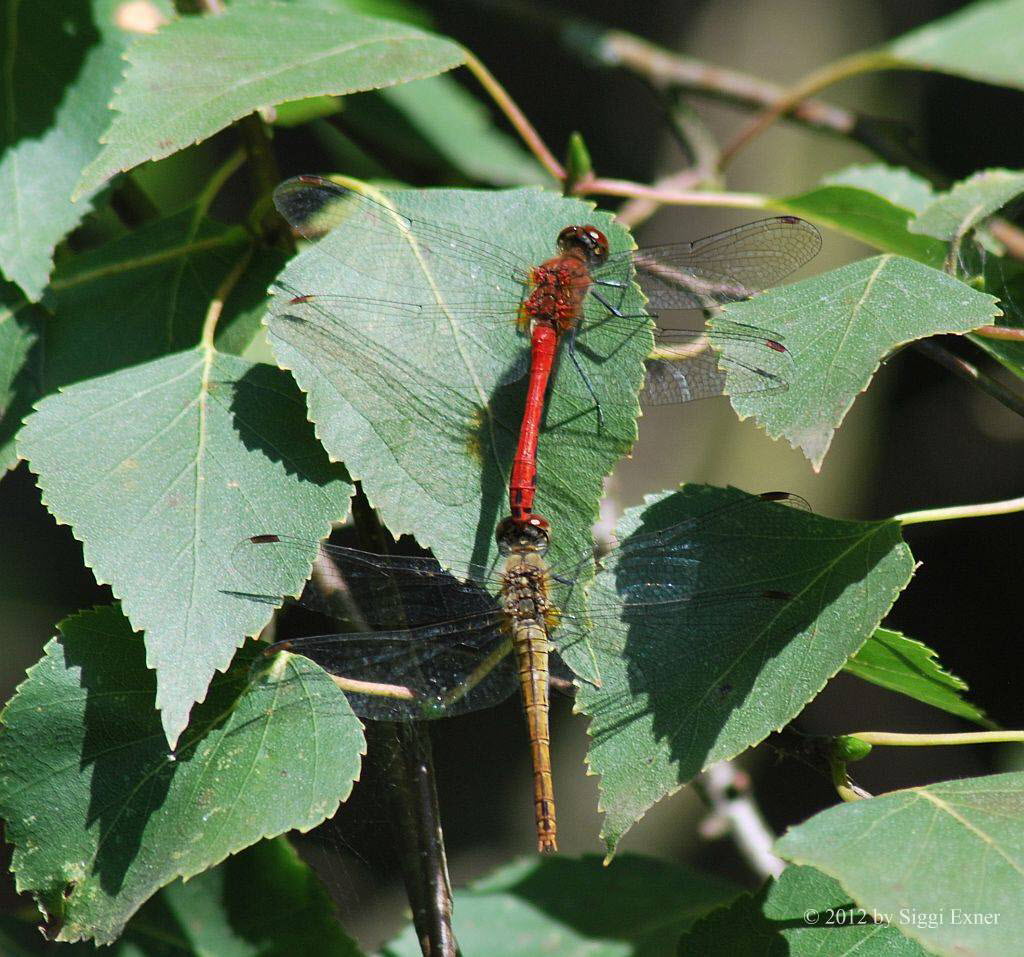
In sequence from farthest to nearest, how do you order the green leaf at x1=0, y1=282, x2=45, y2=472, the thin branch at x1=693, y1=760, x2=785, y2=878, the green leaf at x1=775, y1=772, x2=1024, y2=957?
the thin branch at x1=693, y1=760, x2=785, y2=878
the green leaf at x1=0, y1=282, x2=45, y2=472
the green leaf at x1=775, y1=772, x2=1024, y2=957

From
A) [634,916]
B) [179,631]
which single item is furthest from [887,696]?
[179,631]

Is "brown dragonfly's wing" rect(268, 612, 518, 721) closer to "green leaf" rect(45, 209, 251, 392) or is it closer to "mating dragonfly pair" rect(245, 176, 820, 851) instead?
"mating dragonfly pair" rect(245, 176, 820, 851)

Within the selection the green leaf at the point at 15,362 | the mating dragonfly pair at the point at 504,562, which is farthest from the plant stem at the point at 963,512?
the green leaf at the point at 15,362

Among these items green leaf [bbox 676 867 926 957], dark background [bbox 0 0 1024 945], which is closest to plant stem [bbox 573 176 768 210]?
green leaf [bbox 676 867 926 957]

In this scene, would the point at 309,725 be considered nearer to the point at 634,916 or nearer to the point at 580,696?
the point at 580,696

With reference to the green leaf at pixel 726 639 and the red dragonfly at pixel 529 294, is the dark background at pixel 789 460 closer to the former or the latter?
the red dragonfly at pixel 529 294

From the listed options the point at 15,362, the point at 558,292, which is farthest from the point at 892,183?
the point at 15,362
